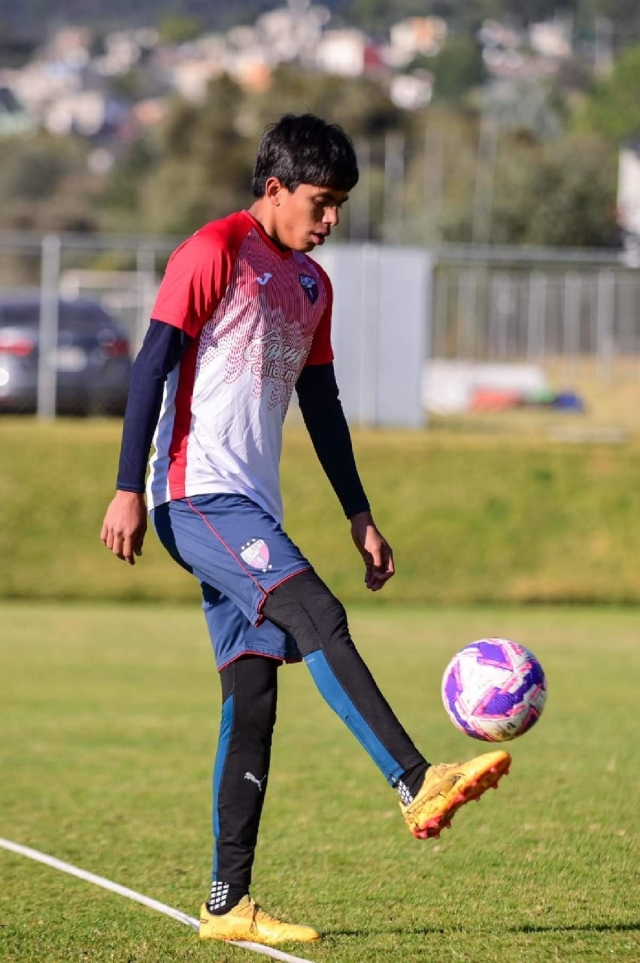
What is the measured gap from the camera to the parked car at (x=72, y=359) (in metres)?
18.9

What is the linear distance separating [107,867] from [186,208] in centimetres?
6685

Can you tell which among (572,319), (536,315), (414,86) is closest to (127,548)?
(572,319)

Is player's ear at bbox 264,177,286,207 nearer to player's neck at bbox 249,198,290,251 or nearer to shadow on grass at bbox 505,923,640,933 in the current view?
player's neck at bbox 249,198,290,251

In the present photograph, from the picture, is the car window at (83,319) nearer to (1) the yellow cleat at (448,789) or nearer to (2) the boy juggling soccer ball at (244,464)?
(2) the boy juggling soccer ball at (244,464)

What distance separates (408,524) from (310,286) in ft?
38.9

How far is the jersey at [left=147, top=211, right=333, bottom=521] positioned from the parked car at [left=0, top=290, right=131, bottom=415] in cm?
1437

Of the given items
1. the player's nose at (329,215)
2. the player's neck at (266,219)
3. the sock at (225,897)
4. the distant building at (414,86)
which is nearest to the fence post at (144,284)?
the player's neck at (266,219)

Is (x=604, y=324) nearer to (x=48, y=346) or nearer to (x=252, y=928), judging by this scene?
(x=48, y=346)

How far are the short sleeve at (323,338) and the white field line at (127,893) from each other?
166 cm

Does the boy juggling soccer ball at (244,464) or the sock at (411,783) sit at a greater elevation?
the boy juggling soccer ball at (244,464)

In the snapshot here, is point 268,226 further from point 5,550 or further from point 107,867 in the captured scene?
point 5,550

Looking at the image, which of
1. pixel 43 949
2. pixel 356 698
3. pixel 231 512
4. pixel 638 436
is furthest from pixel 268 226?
pixel 638 436

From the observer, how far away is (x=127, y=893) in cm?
508

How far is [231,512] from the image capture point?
4.54 meters
